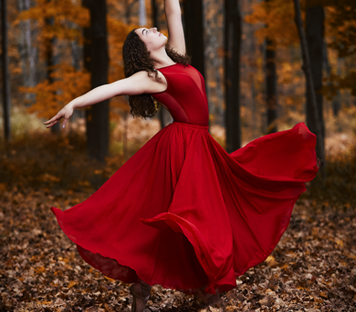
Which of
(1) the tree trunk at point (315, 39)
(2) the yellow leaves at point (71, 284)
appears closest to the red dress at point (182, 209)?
(2) the yellow leaves at point (71, 284)

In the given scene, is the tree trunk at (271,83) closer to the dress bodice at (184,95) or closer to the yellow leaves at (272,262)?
the yellow leaves at (272,262)

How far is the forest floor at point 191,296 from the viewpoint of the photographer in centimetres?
364

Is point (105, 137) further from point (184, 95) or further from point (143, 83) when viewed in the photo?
point (143, 83)

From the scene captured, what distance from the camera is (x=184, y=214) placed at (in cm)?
271

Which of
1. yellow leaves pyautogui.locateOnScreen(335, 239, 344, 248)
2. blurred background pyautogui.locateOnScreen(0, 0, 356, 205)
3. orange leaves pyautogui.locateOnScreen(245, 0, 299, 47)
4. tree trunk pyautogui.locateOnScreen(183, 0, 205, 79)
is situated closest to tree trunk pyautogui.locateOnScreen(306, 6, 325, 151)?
blurred background pyautogui.locateOnScreen(0, 0, 356, 205)

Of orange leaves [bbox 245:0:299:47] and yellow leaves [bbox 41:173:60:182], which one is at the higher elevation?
orange leaves [bbox 245:0:299:47]

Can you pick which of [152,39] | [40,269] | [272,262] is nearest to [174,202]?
[152,39]

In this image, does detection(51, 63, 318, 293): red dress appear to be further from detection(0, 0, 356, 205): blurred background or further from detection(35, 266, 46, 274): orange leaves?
detection(0, 0, 356, 205): blurred background

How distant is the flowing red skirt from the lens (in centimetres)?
277

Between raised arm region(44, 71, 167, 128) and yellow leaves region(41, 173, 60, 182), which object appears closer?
raised arm region(44, 71, 167, 128)

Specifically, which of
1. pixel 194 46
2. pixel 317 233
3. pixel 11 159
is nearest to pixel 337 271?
pixel 317 233

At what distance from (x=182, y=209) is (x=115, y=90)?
938mm

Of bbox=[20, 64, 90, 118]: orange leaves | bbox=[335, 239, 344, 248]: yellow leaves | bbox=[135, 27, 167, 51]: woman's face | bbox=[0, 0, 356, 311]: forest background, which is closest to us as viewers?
bbox=[135, 27, 167, 51]: woman's face

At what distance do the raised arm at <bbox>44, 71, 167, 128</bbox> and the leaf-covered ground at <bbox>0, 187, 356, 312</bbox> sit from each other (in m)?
1.86
